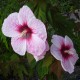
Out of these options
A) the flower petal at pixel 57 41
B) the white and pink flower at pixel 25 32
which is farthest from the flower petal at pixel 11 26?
the flower petal at pixel 57 41

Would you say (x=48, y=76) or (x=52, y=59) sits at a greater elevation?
(x=52, y=59)

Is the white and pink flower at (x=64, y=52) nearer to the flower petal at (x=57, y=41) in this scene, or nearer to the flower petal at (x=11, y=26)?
the flower petal at (x=57, y=41)

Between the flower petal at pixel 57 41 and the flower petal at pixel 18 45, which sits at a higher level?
the flower petal at pixel 18 45

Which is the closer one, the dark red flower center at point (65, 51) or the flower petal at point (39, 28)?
the flower petal at point (39, 28)

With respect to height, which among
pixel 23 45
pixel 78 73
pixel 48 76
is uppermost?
pixel 23 45

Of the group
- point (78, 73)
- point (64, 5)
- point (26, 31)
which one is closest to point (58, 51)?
point (26, 31)

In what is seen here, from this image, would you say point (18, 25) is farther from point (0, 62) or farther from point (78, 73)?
point (78, 73)

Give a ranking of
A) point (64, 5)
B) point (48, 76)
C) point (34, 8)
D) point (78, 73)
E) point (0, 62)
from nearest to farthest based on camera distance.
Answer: point (34, 8) → point (48, 76) → point (0, 62) → point (78, 73) → point (64, 5)

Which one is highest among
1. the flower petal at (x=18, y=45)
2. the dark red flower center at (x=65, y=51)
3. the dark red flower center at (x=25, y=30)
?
the dark red flower center at (x=25, y=30)
